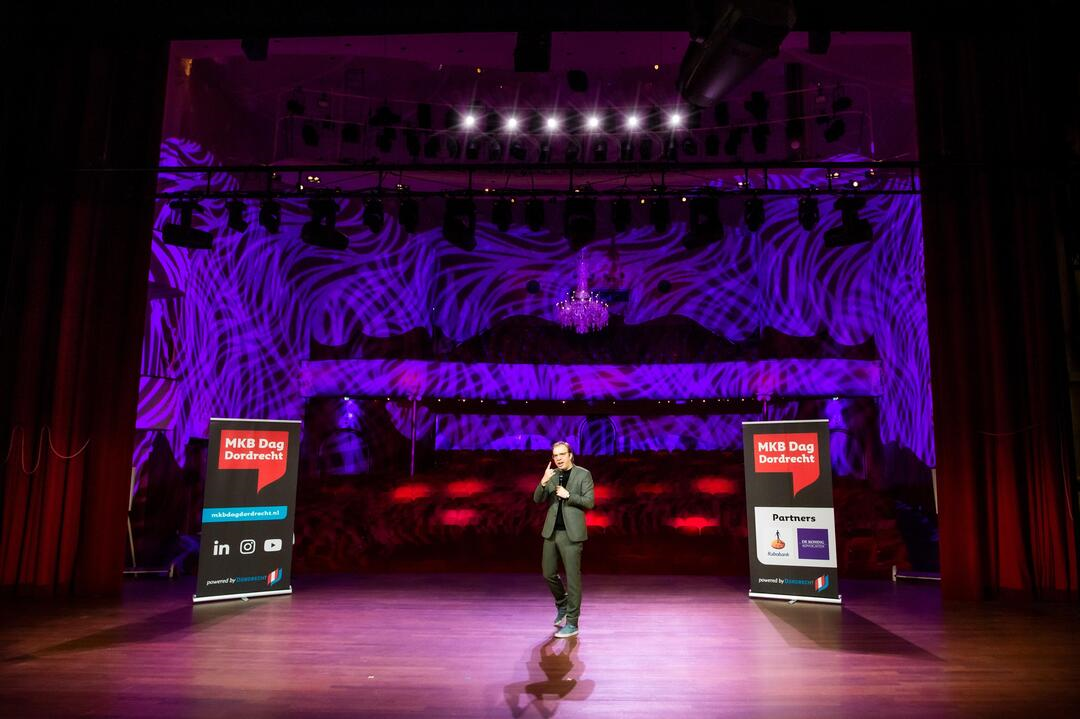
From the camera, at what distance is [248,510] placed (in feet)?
20.4

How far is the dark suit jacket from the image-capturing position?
4.94 m

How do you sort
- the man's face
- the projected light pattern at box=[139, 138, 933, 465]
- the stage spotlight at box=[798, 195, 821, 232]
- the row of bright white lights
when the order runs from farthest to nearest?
the row of bright white lights < the projected light pattern at box=[139, 138, 933, 465] < the stage spotlight at box=[798, 195, 821, 232] < the man's face

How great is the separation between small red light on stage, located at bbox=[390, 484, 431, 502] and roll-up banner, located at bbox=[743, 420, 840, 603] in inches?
186

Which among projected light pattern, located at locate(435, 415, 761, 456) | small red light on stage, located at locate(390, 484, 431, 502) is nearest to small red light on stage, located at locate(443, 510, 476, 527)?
small red light on stage, located at locate(390, 484, 431, 502)

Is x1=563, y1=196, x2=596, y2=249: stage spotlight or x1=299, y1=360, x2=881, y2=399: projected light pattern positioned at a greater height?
x1=563, y1=196, x2=596, y2=249: stage spotlight

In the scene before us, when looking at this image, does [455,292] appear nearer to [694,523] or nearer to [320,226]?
[320,226]

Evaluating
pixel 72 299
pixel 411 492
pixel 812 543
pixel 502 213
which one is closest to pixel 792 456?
pixel 812 543

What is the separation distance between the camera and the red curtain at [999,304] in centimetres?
625

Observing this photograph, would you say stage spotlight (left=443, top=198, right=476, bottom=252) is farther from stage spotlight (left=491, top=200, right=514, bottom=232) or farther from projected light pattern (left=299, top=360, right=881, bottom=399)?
projected light pattern (left=299, top=360, right=881, bottom=399)

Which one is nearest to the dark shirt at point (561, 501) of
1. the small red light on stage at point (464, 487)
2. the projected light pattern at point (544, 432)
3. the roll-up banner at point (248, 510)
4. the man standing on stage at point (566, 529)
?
the man standing on stage at point (566, 529)

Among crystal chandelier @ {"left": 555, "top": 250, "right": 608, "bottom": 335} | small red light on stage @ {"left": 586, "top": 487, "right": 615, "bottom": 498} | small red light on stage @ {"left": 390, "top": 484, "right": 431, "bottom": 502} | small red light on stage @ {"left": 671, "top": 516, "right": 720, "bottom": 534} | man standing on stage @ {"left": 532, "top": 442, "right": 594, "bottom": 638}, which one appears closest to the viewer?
man standing on stage @ {"left": 532, "top": 442, "right": 594, "bottom": 638}

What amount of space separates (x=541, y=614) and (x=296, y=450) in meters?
2.86

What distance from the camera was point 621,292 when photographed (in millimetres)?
15250

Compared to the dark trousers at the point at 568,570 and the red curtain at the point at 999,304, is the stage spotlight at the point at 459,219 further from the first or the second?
the red curtain at the point at 999,304
